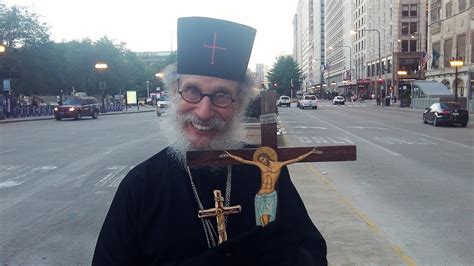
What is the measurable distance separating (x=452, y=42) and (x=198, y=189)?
59074 millimetres

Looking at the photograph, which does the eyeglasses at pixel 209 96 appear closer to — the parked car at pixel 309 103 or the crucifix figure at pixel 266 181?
the crucifix figure at pixel 266 181

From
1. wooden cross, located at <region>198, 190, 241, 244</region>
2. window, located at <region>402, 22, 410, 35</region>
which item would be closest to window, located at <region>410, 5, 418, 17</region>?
window, located at <region>402, 22, 410, 35</region>

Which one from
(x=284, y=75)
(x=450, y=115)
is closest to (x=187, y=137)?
(x=450, y=115)

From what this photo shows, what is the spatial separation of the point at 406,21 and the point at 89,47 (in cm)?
5085

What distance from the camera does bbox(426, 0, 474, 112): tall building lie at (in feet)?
163

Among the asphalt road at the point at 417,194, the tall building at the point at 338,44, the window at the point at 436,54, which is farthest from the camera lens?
the tall building at the point at 338,44

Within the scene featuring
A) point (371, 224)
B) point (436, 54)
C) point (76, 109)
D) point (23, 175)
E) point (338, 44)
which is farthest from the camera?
point (338, 44)

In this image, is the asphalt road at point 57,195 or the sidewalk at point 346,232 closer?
the sidewalk at point 346,232

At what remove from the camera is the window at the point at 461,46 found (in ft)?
170

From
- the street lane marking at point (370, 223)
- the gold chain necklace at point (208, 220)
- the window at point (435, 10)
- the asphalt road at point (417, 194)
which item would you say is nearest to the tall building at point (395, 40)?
the window at point (435, 10)

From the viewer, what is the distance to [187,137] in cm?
217

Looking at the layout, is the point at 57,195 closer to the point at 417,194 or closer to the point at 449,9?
the point at 417,194

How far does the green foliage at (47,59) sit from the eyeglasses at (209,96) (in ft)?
110

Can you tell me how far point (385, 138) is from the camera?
Answer: 64.7 ft
